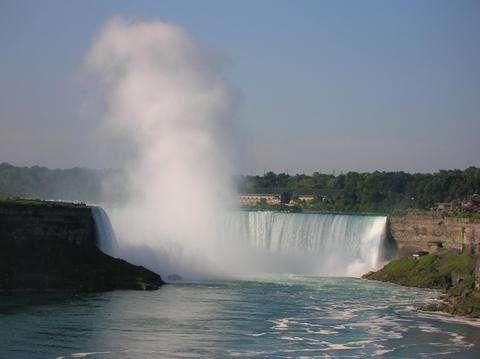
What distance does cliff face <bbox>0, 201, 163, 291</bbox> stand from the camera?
44250 millimetres

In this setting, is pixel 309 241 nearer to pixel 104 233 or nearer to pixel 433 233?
pixel 433 233

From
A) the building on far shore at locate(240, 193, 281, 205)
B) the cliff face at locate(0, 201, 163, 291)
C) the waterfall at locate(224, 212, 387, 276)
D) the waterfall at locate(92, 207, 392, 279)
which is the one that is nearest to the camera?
the cliff face at locate(0, 201, 163, 291)

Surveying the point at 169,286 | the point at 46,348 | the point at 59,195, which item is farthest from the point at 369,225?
the point at 59,195

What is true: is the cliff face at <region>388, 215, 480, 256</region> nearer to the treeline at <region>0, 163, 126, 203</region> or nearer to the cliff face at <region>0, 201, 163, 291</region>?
the cliff face at <region>0, 201, 163, 291</region>

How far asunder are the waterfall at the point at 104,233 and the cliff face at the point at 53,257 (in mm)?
2216

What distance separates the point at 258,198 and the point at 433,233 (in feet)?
216

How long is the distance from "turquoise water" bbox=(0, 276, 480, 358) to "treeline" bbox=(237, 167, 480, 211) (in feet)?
177

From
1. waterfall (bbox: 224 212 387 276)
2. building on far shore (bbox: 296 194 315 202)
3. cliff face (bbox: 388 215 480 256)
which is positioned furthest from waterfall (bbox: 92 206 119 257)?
building on far shore (bbox: 296 194 315 202)

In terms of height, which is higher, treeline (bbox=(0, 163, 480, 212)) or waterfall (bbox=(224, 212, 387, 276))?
treeline (bbox=(0, 163, 480, 212))

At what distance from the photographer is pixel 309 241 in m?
61.9

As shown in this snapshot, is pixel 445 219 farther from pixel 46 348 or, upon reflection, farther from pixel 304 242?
pixel 46 348

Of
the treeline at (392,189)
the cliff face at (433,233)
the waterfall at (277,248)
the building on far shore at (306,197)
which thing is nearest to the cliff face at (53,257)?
the waterfall at (277,248)

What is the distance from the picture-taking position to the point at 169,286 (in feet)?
159

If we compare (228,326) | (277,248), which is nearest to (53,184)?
(277,248)
